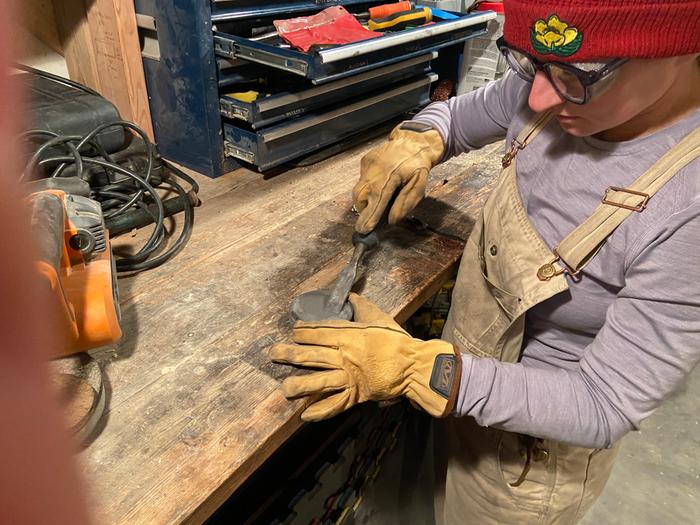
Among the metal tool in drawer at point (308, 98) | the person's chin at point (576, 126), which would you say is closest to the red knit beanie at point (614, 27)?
the person's chin at point (576, 126)

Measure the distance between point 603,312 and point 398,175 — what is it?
1.36 feet

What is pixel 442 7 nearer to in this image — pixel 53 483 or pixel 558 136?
pixel 558 136

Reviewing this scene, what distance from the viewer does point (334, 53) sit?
1033 millimetres

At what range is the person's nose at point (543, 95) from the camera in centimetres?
64

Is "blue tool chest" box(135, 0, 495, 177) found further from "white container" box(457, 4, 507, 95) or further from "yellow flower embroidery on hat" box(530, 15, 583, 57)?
"yellow flower embroidery on hat" box(530, 15, 583, 57)

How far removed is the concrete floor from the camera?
161 cm

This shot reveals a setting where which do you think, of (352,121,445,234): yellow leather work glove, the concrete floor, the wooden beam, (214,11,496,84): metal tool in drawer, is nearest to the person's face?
(352,121,445,234): yellow leather work glove

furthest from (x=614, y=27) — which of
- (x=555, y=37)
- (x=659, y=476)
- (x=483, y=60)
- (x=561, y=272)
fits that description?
(x=659, y=476)

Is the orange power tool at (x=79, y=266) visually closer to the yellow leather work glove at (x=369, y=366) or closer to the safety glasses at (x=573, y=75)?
the yellow leather work glove at (x=369, y=366)

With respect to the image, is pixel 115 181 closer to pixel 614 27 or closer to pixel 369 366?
pixel 369 366

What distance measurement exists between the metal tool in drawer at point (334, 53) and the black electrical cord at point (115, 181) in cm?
26

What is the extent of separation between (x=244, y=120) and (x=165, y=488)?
0.79 metres

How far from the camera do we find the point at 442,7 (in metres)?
1.58

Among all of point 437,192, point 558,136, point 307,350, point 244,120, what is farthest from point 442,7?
point 307,350
